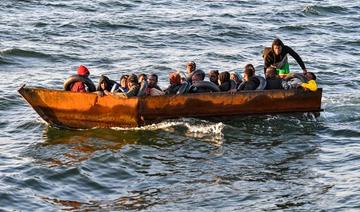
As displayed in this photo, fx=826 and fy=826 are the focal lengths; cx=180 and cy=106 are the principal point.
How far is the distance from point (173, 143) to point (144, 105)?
113cm

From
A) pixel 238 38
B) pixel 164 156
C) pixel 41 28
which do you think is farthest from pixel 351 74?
pixel 41 28

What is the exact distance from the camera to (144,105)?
1944 cm

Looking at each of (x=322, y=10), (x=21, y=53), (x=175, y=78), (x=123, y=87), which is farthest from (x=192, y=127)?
(x=322, y=10)

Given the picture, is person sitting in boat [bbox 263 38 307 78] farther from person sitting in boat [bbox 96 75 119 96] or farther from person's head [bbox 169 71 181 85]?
person sitting in boat [bbox 96 75 119 96]

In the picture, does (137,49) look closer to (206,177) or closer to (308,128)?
(308,128)

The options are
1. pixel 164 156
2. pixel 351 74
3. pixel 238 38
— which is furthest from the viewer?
pixel 238 38

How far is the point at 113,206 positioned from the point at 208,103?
526cm

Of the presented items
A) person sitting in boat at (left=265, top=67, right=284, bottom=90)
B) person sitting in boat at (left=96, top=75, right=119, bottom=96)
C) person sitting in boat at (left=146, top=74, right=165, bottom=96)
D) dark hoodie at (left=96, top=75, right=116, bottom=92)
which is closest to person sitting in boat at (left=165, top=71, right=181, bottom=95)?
person sitting in boat at (left=146, top=74, right=165, bottom=96)

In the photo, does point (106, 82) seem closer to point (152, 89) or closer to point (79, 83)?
point (79, 83)

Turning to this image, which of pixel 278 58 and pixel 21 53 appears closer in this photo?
pixel 278 58

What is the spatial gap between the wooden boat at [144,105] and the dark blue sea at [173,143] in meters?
0.26

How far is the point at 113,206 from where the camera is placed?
1518cm

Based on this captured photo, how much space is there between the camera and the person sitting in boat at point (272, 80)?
2019cm

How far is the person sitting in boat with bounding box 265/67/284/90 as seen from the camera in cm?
2019
